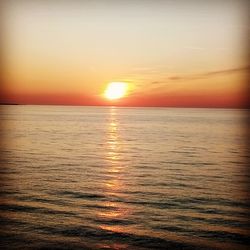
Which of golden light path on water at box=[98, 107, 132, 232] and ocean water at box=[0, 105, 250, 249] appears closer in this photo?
ocean water at box=[0, 105, 250, 249]

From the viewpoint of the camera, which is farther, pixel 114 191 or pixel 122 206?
pixel 114 191

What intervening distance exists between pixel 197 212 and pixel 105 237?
2801mm

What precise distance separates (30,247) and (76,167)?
10.00 meters

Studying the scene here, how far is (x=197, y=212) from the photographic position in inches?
352

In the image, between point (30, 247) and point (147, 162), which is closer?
point (30, 247)

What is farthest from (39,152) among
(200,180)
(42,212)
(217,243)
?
(217,243)

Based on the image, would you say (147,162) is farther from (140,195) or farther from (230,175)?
(140,195)

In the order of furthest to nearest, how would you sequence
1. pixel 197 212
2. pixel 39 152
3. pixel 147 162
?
pixel 39 152, pixel 147 162, pixel 197 212

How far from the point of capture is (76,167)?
16.5 metres

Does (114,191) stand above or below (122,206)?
above

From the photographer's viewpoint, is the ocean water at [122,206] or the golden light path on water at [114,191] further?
the golden light path on water at [114,191]

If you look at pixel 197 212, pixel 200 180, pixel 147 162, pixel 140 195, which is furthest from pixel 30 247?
pixel 147 162

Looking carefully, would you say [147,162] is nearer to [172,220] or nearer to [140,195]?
[140,195]

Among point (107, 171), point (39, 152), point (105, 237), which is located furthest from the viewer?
point (39, 152)
